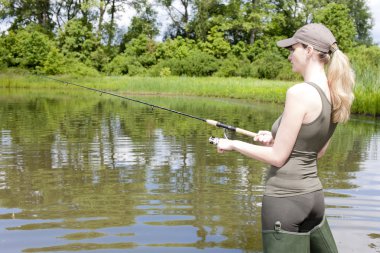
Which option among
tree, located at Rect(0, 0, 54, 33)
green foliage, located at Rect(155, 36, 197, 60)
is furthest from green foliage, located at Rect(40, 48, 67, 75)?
tree, located at Rect(0, 0, 54, 33)

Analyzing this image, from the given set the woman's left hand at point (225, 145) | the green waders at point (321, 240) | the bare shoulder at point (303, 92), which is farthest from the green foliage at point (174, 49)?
the bare shoulder at point (303, 92)

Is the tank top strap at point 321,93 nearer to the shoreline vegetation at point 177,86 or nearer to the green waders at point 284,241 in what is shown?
the green waders at point 284,241

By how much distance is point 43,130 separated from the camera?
13.6m

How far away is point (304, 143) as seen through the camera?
2.67m

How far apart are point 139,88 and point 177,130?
65.7ft

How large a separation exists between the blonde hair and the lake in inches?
86.1

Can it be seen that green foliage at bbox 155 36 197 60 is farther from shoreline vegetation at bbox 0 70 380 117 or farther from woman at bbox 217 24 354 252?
woman at bbox 217 24 354 252

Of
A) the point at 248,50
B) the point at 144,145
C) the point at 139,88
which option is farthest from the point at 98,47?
the point at 144,145

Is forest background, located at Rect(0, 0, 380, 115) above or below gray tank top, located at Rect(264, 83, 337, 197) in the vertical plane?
above

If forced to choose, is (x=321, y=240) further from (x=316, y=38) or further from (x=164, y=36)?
(x=164, y=36)

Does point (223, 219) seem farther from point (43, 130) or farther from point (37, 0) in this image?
point (37, 0)

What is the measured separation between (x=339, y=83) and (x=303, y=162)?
1.44ft

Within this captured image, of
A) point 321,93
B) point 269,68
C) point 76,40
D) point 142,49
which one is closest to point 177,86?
point 269,68

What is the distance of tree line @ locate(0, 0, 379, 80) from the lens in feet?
142
